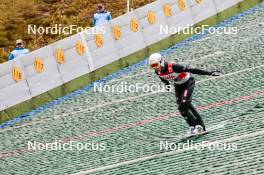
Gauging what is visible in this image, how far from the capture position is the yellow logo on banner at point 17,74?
1630cm

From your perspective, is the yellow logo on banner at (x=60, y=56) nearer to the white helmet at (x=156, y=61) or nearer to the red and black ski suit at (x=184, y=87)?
the red and black ski suit at (x=184, y=87)

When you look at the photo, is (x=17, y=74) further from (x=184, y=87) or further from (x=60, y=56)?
(x=184, y=87)

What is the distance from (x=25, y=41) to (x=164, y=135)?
83.8 feet

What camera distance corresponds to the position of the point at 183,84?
1046 cm

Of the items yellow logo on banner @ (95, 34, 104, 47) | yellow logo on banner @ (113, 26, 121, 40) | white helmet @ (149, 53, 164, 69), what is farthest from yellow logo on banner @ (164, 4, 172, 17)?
white helmet @ (149, 53, 164, 69)

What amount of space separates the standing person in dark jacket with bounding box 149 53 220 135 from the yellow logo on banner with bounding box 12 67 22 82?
22.8ft

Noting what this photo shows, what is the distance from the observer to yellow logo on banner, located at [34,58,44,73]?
16833 mm

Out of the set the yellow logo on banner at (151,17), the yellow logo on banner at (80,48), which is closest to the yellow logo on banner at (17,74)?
the yellow logo on banner at (80,48)

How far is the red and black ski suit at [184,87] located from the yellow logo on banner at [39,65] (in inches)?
281

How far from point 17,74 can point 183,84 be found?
7294 millimetres

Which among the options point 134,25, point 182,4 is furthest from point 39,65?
point 182,4

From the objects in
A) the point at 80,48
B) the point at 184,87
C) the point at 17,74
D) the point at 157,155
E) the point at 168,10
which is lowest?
the point at 157,155

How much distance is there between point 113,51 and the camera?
743 inches

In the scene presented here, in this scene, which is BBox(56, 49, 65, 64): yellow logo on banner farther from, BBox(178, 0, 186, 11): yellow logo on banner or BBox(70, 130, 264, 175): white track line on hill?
BBox(70, 130, 264, 175): white track line on hill
